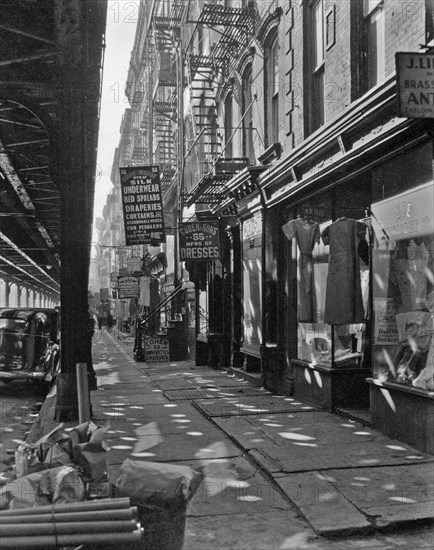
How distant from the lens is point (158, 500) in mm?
2996

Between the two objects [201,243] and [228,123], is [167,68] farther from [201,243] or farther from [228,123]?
[201,243]

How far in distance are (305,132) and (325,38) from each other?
164cm

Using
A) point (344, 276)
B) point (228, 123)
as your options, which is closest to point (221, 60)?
point (228, 123)

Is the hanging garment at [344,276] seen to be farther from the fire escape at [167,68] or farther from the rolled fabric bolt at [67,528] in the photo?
the fire escape at [167,68]

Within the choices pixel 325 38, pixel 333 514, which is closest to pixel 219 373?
pixel 325 38

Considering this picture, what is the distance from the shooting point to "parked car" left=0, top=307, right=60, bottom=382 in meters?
14.7

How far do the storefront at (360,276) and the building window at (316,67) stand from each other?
1.05m

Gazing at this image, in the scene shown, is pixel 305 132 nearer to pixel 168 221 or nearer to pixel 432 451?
pixel 432 451

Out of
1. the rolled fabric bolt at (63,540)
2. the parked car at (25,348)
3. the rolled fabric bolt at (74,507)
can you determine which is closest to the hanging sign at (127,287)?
the parked car at (25,348)

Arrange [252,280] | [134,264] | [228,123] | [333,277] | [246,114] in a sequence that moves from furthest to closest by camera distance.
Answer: [134,264]
[228,123]
[246,114]
[252,280]
[333,277]

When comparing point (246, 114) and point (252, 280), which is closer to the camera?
point (252, 280)

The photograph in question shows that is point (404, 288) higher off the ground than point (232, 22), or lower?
lower

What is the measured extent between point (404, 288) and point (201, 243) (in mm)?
9430

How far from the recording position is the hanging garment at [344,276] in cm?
880
